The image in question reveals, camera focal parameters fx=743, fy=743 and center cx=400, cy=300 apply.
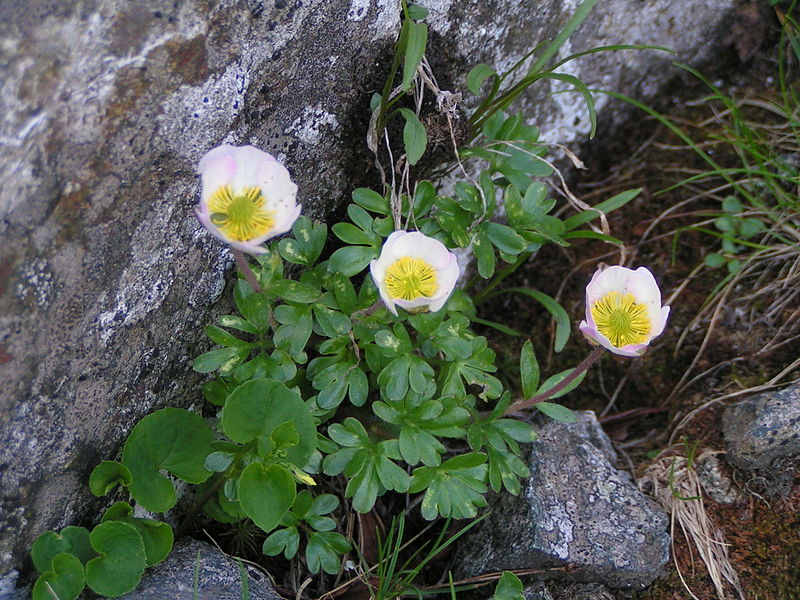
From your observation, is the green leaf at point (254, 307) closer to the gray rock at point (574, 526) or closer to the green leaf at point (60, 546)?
the green leaf at point (60, 546)

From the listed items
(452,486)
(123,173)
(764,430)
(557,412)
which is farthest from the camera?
(764,430)

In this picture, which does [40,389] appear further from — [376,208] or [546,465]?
[546,465]

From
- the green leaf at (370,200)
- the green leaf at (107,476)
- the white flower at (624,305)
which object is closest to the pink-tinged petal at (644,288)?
the white flower at (624,305)

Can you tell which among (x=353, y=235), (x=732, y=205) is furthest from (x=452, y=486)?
(x=732, y=205)

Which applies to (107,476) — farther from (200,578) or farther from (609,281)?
(609,281)

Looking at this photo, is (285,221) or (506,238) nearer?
(285,221)

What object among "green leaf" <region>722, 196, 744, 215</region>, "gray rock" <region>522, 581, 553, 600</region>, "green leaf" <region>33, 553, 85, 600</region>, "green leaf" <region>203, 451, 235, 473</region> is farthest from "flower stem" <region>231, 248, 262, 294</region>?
"green leaf" <region>722, 196, 744, 215</region>

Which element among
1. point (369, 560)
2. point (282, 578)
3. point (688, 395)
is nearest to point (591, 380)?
point (688, 395)
